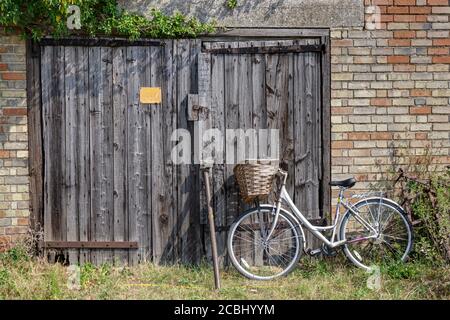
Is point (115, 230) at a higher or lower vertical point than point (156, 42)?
lower

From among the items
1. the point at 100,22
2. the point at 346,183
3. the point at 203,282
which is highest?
the point at 100,22

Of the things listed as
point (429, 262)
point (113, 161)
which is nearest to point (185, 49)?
point (113, 161)

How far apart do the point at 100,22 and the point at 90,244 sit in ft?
7.43

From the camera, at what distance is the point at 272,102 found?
240 inches

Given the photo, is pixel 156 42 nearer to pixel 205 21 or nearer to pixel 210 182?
pixel 205 21

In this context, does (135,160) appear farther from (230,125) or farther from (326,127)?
(326,127)

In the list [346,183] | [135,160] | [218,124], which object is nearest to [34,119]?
[135,160]

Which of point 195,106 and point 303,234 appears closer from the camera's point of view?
point 303,234

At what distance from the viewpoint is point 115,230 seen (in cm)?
609

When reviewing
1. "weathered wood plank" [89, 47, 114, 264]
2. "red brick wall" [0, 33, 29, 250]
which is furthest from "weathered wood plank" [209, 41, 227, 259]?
"red brick wall" [0, 33, 29, 250]

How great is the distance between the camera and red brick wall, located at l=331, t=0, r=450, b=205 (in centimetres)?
610

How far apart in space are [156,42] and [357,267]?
121 inches

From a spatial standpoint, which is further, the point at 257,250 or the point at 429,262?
the point at 257,250

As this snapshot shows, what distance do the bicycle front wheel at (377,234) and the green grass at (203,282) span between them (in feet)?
0.58
